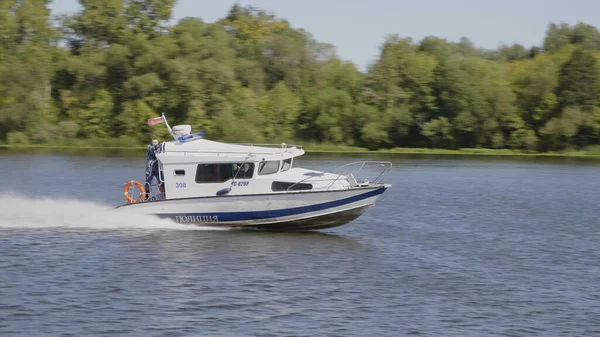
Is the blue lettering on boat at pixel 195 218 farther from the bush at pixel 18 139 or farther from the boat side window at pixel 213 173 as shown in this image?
the bush at pixel 18 139

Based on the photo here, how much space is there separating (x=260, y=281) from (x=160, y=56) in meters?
70.9

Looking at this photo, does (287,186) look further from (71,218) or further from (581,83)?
(581,83)

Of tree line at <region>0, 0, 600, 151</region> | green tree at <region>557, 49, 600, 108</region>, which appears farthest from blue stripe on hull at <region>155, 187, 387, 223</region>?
green tree at <region>557, 49, 600, 108</region>

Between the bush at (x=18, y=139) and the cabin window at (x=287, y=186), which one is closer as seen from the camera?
the cabin window at (x=287, y=186)

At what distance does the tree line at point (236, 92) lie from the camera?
9212 cm

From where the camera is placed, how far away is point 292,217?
1211 inches

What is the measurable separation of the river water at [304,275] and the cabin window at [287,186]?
1818 mm

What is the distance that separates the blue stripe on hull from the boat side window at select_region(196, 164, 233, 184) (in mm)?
1214

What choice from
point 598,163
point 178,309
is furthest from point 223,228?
point 598,163

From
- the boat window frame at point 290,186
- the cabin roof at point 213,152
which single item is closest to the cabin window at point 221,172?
the cabin roof at point 213,152

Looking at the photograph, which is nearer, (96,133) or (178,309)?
(178,309)

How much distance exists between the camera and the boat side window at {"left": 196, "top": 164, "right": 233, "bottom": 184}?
3056 centimetres

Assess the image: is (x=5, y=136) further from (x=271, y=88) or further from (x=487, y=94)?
(x=487, y=94)

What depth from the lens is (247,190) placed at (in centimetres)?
3047
